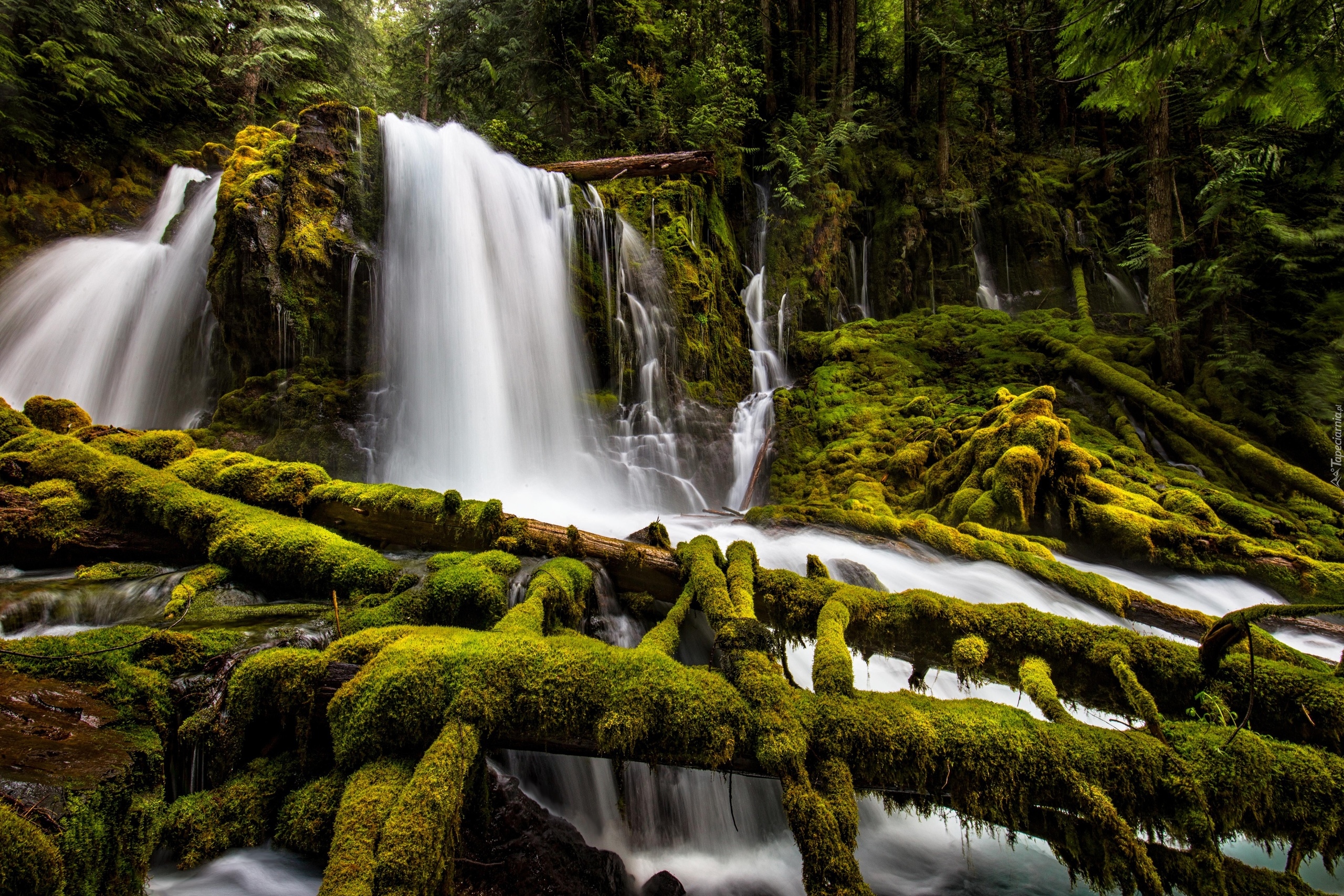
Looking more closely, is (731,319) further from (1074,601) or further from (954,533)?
(1074,601)

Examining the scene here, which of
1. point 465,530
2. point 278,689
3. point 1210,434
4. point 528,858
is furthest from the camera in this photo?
point 1210,434

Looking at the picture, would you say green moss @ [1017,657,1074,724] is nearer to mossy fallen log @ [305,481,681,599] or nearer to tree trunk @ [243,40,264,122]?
mossy fallen log @ [305,481,681,599]

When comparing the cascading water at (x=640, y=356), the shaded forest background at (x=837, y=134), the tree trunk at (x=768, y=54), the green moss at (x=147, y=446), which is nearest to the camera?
the green moss at (x=147, y=446)

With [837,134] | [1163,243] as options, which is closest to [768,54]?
[837,134]

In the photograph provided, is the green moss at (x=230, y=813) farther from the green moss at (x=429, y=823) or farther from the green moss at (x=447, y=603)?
the green moss at (x=429, y=823)

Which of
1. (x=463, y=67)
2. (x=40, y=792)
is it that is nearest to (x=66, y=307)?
(x=463, y=67)

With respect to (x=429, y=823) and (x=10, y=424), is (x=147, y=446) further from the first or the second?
(x=429, y=823)

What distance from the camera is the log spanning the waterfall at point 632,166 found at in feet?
37.8

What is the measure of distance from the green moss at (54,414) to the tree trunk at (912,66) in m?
19.5

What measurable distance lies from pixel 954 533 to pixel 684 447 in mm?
5354

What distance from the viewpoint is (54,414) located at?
17.5ft

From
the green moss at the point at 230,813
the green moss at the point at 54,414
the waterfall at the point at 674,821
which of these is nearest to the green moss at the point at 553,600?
the waterfall at the point at 674,821

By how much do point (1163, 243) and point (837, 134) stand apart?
736 centimetres

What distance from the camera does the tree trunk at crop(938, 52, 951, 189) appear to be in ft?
47.5
